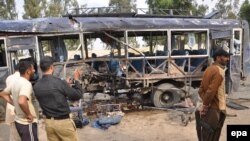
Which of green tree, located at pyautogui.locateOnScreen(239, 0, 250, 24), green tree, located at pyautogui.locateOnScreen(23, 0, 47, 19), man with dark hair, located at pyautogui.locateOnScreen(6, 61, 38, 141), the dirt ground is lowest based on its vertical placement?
the dirt ground

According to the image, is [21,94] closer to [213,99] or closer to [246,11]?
[213,99]

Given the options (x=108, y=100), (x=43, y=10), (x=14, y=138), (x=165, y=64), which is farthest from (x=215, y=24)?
(x=43, y=10)

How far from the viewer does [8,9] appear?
37.5 metres

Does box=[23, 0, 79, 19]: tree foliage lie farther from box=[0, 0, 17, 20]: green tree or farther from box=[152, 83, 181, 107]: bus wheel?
box=[152, 83, 181, 107]: bus wheel

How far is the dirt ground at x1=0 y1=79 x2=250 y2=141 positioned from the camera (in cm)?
764

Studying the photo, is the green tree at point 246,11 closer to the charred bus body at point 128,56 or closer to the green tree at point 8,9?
the charred bus body at point 128,56

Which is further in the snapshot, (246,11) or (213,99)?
(246,11)

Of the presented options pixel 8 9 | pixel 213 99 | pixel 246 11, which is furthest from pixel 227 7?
pixel 213 99

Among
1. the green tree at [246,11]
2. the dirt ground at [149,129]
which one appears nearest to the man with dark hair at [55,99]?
the dirt ground at [149,129]

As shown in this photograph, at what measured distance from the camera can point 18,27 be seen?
9.92 metres

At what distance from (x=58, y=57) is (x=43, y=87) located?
6.64m

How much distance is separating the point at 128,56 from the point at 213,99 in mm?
5839

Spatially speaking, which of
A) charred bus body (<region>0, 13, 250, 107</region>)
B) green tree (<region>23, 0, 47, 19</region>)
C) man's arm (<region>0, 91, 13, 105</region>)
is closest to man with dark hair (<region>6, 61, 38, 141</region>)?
man's arm (<region>0, 91, 13, 105</region>)

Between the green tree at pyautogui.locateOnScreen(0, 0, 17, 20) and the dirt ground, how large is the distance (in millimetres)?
29979
